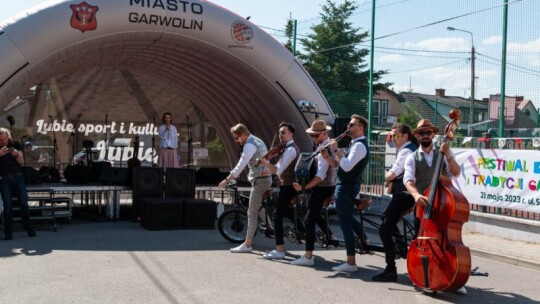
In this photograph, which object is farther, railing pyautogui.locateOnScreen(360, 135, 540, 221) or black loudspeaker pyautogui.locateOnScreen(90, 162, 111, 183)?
black loudspeaker pyautogui.locateOnScreen(90, 162, 111, 183)

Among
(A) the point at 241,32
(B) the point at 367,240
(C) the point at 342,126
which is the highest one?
(A) the point at 241,32

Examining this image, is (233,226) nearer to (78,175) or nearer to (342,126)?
(342,126)

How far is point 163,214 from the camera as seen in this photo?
35.6ft

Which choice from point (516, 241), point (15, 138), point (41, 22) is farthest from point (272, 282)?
point (15, 138)

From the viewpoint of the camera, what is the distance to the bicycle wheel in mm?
9438

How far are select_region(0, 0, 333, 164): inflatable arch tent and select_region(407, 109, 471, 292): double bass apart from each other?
23.2 feet

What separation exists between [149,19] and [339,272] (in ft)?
21.5

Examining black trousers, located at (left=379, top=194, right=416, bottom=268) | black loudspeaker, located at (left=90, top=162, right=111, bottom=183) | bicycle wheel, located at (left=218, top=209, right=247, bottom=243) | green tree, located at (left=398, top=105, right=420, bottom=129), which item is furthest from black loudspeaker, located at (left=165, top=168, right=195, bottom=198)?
green tree, located at (left=398, top=105, right=420, bottom=129)

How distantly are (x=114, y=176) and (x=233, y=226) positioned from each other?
4040mm

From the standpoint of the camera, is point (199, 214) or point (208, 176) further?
point (208, 176)

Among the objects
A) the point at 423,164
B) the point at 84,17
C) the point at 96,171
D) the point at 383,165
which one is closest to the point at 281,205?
the point at 423,164

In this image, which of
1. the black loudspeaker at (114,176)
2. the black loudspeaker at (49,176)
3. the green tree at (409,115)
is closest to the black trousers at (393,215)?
the black loudspeaker at (114,176)

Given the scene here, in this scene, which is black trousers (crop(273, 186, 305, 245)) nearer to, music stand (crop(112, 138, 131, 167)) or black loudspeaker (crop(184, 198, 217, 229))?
black loudspeaker (crop(184, 198, 217, 229))

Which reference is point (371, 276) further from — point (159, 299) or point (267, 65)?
point (267, 65)
